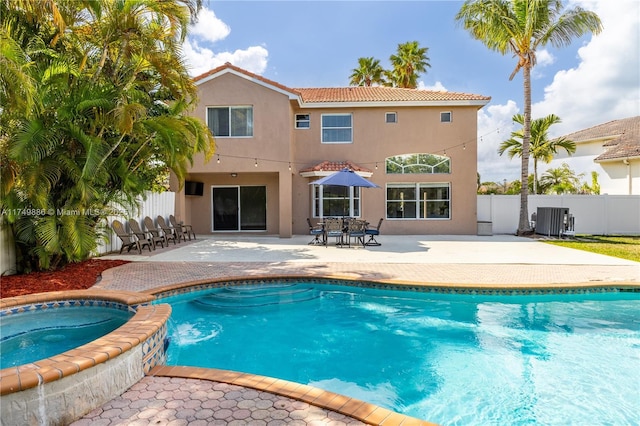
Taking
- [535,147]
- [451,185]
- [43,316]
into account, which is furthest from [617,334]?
[535,147]

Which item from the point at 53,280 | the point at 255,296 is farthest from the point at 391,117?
the point at 53,280

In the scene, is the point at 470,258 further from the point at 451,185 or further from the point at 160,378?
the point at 160,378

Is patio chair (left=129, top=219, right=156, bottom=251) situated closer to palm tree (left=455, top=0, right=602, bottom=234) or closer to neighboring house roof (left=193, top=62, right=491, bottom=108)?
neighboring house roof (left=193, top=62, right=491, bottom=108)

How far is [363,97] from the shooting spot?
20.8 m

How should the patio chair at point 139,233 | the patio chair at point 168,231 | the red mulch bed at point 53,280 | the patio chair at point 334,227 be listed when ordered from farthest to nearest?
1. the patio chair at point 168,231
2. the patio chair at point 334,227
3. the patio chair at point 139,233
4. the red mulch bed at point 53,280

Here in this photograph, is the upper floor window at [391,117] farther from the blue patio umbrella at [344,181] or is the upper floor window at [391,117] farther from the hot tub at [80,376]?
the hot tub at [80,376]

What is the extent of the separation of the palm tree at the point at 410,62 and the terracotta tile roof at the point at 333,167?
62.1 feet

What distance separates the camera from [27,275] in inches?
363

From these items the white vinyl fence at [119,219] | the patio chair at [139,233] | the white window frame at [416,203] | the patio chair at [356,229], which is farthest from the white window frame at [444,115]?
the patio chair at [139,233]

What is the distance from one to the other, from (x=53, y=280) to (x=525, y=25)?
70.4ft

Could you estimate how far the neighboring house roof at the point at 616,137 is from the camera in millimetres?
26550

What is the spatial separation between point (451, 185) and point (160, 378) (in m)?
18.7

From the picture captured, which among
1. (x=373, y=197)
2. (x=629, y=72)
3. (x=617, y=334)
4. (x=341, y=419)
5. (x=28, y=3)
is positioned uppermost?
(x=629, y=72)

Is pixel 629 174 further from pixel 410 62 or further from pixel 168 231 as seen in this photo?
pixel 168 231
